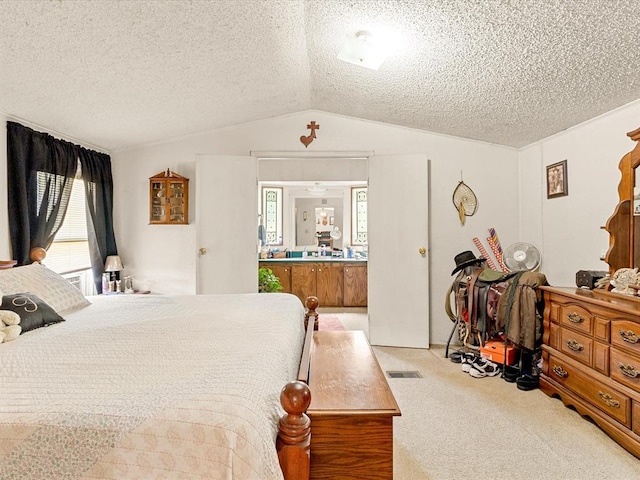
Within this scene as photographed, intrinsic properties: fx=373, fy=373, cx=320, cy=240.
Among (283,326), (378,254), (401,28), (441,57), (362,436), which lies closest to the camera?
(362,436)

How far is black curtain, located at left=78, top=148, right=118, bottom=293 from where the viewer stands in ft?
12.3

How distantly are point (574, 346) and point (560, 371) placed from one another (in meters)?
0.26

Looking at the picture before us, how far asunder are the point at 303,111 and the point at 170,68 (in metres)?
1.75

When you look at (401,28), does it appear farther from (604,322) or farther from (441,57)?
(604,322)

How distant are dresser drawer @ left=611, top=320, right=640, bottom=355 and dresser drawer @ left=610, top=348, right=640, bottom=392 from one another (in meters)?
0.05

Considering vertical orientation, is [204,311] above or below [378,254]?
below

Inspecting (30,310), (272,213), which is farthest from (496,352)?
(272,213)

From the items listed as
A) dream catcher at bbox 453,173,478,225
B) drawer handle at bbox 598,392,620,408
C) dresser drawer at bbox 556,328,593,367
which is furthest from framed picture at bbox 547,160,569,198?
drawer handle at bbox 598,392,620,408

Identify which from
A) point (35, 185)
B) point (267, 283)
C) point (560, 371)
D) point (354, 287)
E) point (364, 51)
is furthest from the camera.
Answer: point (354, 287)

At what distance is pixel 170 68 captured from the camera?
8.63 feet

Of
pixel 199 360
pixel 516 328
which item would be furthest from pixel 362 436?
pixel 516 328

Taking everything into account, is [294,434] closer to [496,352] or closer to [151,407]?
[151,407]

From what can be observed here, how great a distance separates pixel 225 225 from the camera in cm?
399

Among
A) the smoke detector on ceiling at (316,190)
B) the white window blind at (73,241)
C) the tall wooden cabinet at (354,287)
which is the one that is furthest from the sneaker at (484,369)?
the smoke detector on ceiling at (316,190)
